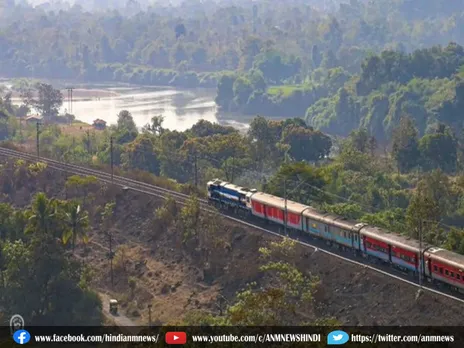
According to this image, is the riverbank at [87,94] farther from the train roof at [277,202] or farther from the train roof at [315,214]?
the train roof at [315,214]

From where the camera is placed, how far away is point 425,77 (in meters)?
118

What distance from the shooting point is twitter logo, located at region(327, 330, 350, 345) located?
A: 27672 millimetres

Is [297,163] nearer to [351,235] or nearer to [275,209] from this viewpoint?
[275,209]

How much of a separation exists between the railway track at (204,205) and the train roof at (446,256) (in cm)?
144

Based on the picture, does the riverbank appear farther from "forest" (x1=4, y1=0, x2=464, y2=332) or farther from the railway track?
the railway track

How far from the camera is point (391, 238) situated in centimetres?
4094

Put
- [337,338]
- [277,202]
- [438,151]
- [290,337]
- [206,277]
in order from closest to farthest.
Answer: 1. [337,338]
2. [290,337]
3. [206,277]
4. [277,202]
5. [438,151]

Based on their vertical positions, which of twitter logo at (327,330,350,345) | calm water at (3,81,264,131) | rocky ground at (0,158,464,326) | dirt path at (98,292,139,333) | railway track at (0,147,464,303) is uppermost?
twitter logo at (327,330,350,345)

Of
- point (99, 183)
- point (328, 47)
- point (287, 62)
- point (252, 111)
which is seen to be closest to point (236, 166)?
point (99, 183)

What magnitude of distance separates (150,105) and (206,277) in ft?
313

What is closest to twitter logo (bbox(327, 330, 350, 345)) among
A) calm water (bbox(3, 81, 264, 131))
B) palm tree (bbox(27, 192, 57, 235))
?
palm tree (bbox(27, 192, 57, 235))

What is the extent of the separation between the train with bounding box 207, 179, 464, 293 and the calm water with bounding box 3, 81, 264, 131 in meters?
63.5

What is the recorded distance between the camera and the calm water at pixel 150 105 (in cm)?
12638

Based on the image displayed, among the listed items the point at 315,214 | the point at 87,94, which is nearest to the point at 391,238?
the point at 315,214
